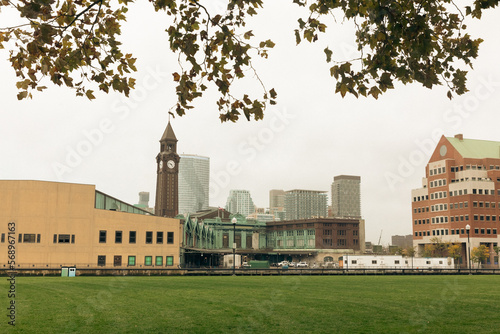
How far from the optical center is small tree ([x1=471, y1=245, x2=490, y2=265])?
393 ft

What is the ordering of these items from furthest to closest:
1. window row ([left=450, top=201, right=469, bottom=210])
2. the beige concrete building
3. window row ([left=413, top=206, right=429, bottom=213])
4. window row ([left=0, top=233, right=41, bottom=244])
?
1. window row ([left=413, top=206, right=429, bottom=213])
2. window row ([left=450, top=201, right=469, bottom=210])
3. the beige concrete building
4. window row ([left=0, top=233, right=41, bottom=244])

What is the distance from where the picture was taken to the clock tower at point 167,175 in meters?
192

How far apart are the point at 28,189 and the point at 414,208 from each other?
111374mm

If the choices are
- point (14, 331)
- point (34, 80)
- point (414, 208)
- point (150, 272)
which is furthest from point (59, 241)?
point (414, 208)

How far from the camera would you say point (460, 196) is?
13312 cm

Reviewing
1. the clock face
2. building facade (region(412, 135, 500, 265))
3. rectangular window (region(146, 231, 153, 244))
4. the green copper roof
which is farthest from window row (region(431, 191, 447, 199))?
rectangular window (region(146, 231, 153, 244))

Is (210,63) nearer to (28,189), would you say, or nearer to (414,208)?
(28,189)

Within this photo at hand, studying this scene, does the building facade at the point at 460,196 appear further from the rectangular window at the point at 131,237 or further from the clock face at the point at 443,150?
A: the rectangular window at the point at 131,237

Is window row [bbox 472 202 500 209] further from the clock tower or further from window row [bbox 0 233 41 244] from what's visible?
the clock tower

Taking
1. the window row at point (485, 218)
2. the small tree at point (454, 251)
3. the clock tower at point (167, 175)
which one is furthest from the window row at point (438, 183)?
the clock tower at point (167, 175)

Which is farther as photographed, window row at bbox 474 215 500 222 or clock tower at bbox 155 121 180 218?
clock tower at bbox 155 121 180 218

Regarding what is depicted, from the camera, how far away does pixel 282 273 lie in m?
57.2

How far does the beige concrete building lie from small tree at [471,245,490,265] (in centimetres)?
7574

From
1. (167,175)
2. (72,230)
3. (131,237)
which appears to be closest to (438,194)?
(131,237)
